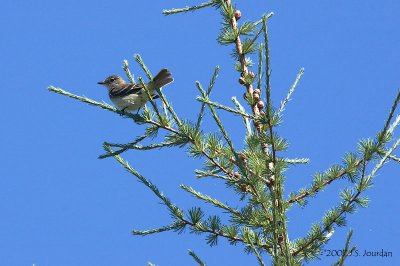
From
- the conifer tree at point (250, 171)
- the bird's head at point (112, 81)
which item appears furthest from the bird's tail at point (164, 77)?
the bird's head at point (112, 81)

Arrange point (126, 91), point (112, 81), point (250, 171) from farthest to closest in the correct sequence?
point (112, 81) < point (126, 91) < point (250, 171)

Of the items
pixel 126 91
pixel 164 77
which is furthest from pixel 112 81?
pixel 164 77

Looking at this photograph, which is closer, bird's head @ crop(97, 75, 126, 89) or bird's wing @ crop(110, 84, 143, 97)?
bird's wing @ crop(110, 84, 143, 97)

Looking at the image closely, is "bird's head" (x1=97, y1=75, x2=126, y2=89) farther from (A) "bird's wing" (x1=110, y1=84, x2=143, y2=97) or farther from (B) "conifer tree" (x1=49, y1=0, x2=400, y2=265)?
(B) "conifer tree" (x1=49, y1=0, x2=400, y2=265)

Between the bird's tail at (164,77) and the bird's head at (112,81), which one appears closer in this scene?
the bird's tail at (164,77)

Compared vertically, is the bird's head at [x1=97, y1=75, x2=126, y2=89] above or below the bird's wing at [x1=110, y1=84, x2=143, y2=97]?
above

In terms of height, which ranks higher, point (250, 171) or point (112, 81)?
point (112, 81)

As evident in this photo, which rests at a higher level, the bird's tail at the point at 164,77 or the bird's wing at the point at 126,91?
the bird's wing at the point at 126,91

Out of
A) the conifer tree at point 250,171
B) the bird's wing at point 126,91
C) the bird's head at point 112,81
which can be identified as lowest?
the conifer tree at point 250,171

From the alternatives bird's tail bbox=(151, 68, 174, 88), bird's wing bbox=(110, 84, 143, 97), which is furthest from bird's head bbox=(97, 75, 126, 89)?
bird's tail bbox=(151, 68, 174, 88)

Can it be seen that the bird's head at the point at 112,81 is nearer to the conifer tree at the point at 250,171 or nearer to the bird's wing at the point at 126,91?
the bird's wing at the point at 126,91

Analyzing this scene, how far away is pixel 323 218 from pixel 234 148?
A: 990 millimetres

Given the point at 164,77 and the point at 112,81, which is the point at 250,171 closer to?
the point at 164,77

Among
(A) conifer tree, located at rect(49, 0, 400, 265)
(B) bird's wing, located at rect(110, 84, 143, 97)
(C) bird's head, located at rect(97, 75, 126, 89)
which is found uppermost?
(C) bird's head, located at rect(97, 75, 126, 89)
